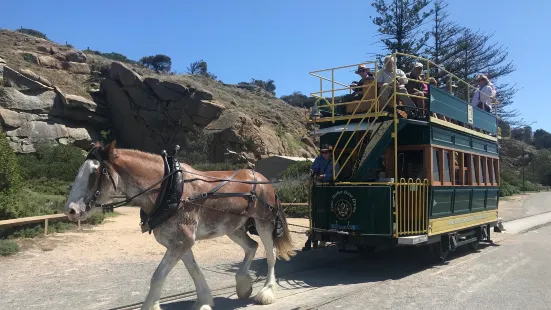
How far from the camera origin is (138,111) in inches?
1398

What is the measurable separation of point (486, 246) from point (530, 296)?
19.8ft

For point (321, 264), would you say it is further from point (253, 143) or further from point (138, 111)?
point (138, 111)

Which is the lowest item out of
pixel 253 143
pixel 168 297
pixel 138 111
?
pixel 168 297

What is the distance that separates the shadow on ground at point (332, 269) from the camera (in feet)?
22.9

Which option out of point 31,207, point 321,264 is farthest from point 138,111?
point 321,264

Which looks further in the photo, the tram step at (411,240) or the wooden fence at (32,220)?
the wooden fence at (32,220)

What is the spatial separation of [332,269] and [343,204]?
1.60m

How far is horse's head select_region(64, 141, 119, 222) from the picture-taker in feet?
15.2

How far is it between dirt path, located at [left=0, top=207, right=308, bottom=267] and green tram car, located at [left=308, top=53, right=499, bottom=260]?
1621 millimetres

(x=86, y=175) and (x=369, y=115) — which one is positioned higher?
(x=369, y=115)

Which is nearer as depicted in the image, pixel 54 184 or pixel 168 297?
pixel 168 297

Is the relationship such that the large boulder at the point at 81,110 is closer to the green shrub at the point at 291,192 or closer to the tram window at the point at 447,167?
the green shrub at the point at 291,192

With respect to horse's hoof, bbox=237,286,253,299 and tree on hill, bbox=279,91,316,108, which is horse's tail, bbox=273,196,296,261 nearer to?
horse's hoof, bbox=237,286,253,299

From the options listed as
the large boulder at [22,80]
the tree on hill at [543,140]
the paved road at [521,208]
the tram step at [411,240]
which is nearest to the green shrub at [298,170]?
the paved road at [521,208]
